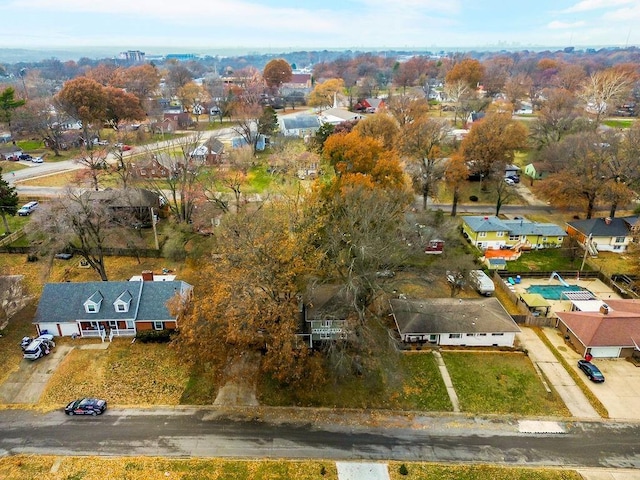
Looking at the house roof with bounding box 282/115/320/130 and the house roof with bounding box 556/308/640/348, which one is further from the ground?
the house roof with bounding box 282/115/320/130

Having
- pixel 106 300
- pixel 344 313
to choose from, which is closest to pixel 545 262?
pixel 344 313

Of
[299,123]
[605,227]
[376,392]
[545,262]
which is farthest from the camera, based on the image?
[299,123]

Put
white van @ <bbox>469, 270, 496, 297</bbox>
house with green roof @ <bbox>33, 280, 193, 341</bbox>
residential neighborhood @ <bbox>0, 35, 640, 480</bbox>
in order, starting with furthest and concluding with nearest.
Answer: white van @ <bbox>469, 270, 496, 297</bbox>
house with green roof @ <bbox>33, 280, 193, 341</bbox>
residential neighborhood @ <bbox>0, 35, 640, 480</bbox>

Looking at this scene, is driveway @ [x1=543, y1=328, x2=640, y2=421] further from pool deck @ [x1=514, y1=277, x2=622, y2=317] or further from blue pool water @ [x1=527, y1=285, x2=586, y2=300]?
blue pool water @ [x1=527, y1=285, x2=586, y2=300]

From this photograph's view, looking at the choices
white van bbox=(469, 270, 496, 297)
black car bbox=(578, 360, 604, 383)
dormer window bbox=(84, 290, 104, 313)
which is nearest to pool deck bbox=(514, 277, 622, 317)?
white van bbox=(469, 270, 496, 297)

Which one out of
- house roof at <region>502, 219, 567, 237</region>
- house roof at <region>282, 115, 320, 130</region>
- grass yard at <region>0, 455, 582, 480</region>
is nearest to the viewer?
grass yard at <region>0, 455, 582, 480</region>

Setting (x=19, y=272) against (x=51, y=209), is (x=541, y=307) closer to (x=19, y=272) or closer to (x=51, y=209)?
(x=51, y=209)

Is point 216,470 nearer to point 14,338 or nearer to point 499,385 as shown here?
point 499,385

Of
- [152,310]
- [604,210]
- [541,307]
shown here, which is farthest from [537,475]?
[604,210]
